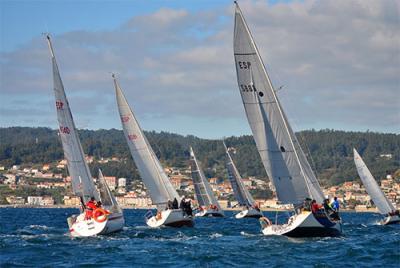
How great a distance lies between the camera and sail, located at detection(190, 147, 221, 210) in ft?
275

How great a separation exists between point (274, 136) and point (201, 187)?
49.4m

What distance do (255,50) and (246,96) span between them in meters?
1.86

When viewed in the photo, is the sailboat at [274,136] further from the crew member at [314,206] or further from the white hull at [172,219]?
the white hull at [172,219]

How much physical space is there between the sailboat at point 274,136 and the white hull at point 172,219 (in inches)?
488

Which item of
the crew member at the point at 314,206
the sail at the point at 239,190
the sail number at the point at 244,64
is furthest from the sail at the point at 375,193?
the sail number at the point at 244,64

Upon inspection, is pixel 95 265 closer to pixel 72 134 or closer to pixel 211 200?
pixel 72 134

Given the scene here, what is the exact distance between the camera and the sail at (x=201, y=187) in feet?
275

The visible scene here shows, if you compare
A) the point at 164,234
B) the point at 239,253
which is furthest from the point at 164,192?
the point at 239,253

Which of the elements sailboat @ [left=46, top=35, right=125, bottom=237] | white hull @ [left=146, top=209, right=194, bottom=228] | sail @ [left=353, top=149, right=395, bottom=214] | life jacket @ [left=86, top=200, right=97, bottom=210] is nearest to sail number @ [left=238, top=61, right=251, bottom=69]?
life jacket @ [left=86, top=200, right=97, bottom=210]

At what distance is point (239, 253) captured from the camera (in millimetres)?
31453

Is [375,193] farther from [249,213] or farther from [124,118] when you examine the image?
[124,118]

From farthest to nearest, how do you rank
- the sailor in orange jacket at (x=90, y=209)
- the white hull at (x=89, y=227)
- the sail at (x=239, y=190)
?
1. the sail at (x=239, y=190)
2. the sailor in orange jacket at (x=90, y=209)
3. the white hull at (x=89, y=227)

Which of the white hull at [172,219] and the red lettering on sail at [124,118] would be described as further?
the red lettering on sail at [124,118]

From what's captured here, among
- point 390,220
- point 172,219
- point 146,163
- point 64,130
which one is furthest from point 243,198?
point 64,130
